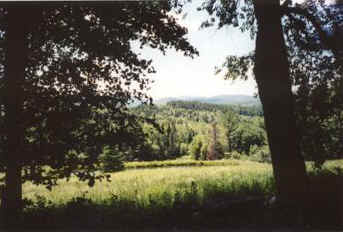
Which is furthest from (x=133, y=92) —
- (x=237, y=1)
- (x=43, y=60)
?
(x=237, y=1)

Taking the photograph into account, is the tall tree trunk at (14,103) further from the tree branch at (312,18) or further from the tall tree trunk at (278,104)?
the tree branch at (312,18)

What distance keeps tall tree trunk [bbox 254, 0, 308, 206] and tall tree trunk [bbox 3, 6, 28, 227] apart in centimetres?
530

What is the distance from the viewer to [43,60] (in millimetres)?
6691

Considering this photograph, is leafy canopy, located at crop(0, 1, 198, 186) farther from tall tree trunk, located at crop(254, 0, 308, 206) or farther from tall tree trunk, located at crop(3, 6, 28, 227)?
tall tree trunk, located at crop(254, 0, 308, 206)

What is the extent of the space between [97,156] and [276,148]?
402 centimetres

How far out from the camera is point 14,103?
6.35 metres

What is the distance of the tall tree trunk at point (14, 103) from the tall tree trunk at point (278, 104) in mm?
5298

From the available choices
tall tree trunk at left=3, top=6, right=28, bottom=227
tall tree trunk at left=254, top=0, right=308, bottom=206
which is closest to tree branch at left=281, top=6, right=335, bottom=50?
tall tree trunk at left=254, top=0, right=308, bottom=206

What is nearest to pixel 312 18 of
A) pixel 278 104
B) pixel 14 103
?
pixel 278 104

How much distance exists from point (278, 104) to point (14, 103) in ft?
18.9

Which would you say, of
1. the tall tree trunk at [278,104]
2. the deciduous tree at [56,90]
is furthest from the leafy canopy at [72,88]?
the tall tree trunk at [278,104]

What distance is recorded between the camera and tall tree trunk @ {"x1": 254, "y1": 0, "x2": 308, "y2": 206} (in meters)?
6.95

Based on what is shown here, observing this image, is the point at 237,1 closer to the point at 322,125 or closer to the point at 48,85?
the point at 322,125

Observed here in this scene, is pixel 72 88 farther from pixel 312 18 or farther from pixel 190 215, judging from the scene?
pixel 312 18
